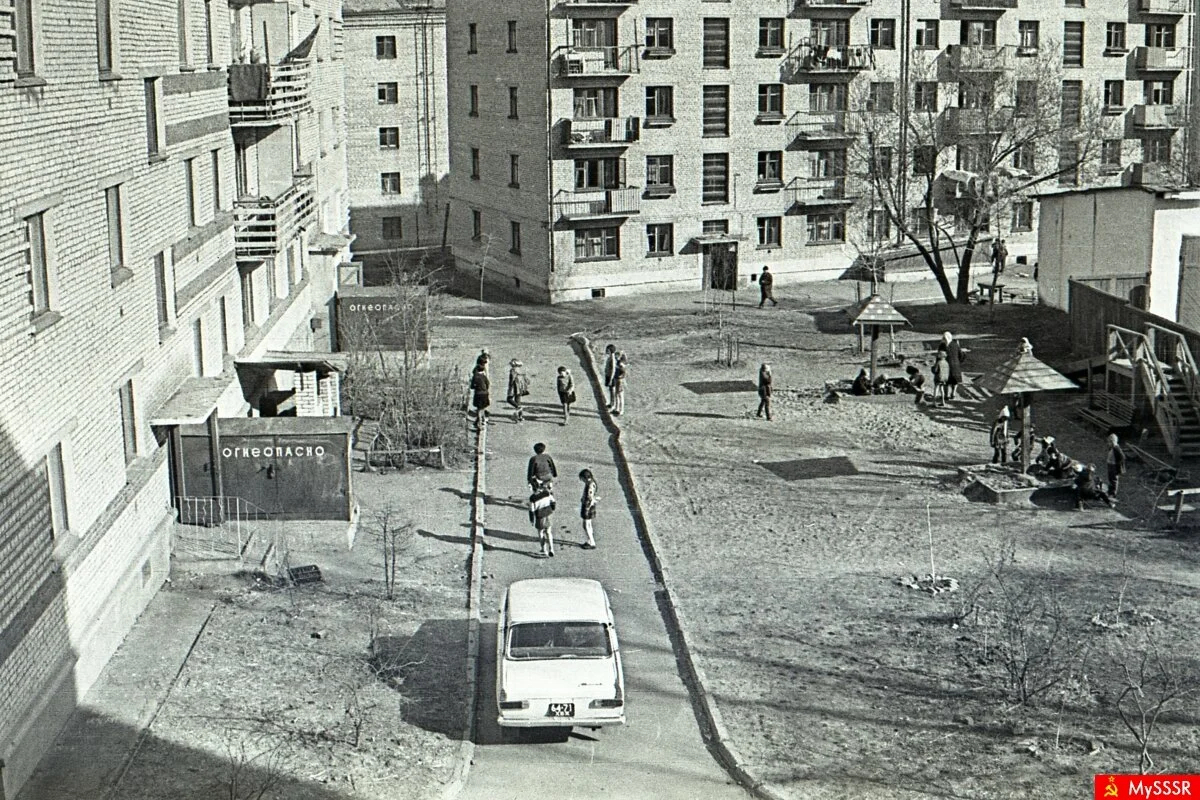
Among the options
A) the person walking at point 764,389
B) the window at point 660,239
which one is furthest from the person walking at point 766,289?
the person walking at point 764,389

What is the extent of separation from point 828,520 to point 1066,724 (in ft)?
31.6

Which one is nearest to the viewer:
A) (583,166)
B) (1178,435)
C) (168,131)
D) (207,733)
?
(207,733)

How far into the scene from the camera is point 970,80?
55.0 meters

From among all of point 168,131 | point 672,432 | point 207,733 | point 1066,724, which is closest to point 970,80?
point 672,432

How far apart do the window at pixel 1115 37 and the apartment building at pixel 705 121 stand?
0.66 m

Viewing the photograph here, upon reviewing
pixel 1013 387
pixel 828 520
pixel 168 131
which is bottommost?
pixel 828 520

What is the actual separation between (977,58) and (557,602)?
43.9m

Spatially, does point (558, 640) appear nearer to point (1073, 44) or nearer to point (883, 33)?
point (883, 33)

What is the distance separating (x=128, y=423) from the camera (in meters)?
21.5

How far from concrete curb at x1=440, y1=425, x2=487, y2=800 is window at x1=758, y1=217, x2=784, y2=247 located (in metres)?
25.9

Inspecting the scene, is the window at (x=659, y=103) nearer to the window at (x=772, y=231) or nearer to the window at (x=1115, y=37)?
the window at (x=772, y=231)

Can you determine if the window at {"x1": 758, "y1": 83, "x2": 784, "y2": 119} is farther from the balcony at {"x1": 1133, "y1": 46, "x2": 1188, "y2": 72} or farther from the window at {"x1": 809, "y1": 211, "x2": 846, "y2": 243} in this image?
the balcony at {"x1": 1133, "y1": 46, "x2": 1188, "y2": 72}

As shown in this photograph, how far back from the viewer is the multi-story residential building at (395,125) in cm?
6400

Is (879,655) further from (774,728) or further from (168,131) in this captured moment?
(168,131)
